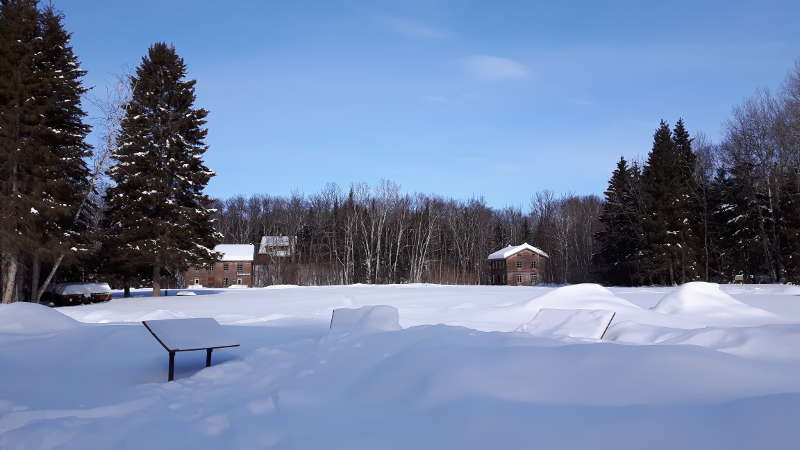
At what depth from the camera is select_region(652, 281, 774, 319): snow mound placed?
49.0 ft

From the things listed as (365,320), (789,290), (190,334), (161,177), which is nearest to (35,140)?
(161,177)

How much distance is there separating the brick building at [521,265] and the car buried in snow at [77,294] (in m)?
46.5

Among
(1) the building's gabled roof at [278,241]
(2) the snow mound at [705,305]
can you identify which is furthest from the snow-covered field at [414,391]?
(1) the building's gabled roof at [278,241]

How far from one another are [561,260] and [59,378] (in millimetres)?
66329

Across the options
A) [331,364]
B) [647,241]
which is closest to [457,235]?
[647,241]

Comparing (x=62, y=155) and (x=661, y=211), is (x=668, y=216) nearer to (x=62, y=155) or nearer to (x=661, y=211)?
(x=661, y=211)

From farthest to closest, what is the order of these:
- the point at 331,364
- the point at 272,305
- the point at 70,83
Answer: the point at 70,83 → the point at 272,305 → the point at 331,364

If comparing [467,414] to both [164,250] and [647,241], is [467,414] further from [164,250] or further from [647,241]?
[647,241]

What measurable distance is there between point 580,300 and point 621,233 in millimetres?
34505

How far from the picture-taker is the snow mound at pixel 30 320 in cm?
1224

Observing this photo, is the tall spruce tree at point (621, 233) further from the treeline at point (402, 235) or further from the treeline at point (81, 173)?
the treeline at point (81, 173)

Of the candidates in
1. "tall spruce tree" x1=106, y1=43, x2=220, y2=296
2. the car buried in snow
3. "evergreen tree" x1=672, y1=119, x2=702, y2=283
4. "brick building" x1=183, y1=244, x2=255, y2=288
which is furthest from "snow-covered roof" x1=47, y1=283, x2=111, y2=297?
"evergreen tree" x1=672, y1=119, x2=702, y2=283

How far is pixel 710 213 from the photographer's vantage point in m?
46.4

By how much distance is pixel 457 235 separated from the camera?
7200cm
